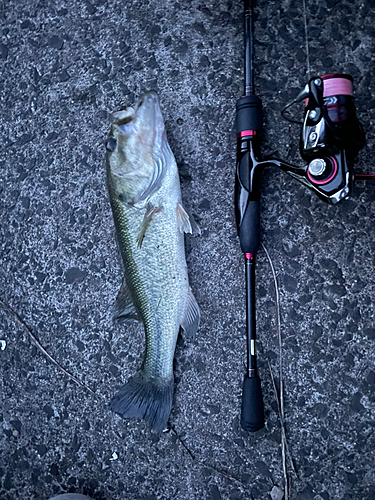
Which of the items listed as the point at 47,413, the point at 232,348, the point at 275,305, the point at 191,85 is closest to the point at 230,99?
the point at 191,85

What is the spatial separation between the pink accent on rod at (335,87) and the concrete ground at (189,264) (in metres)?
0.35

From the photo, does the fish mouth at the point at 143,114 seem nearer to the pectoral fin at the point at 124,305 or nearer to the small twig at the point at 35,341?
the pectoral fin at the point at 124,305

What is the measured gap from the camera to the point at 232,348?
210 centimetres

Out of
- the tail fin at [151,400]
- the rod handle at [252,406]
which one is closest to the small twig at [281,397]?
the rod handle at [252,406]

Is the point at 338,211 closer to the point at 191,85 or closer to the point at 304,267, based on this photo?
the point at 304,267

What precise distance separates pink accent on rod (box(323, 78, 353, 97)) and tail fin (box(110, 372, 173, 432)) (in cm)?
148

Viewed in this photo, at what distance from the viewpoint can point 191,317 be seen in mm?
2047

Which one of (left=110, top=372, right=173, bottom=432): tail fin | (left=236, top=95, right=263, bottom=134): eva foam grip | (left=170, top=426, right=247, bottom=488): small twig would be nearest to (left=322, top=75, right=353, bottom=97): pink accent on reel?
(left=236, top=95, right=263, bottom=134): eva foam grip

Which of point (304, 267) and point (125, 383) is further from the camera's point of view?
point (125, 383)

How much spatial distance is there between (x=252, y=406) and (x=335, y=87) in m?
1.43

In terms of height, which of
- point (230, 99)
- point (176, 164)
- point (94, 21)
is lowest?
point (176, 164)

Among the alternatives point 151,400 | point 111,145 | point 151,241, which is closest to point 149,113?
point 111,145

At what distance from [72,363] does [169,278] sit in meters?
0.79

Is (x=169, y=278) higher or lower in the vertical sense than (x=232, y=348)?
higher
